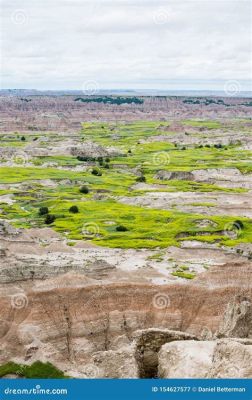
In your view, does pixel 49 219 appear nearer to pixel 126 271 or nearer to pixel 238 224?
pixel 238 224

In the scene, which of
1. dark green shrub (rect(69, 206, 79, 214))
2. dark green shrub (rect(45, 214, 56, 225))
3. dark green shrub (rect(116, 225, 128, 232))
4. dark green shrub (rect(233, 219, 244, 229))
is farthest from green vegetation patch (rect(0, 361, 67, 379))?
dark green shrub (rect(69, 206, 79, 214))

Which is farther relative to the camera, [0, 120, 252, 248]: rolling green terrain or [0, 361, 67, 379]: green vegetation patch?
[0, 120, 252, 248]: rolling green terrain

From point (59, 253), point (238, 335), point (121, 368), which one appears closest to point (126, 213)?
point (59, 253)

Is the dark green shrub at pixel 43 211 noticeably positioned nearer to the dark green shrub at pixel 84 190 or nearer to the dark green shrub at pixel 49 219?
the dark green shrub at pixel 49 219

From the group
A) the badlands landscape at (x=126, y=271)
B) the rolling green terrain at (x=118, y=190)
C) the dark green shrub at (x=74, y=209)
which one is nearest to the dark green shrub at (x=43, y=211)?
the badlands landscape at (x=126, y=271)

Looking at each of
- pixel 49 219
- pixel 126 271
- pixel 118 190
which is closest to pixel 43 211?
pixel 49 219

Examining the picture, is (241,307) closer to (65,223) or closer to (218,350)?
(218,350)

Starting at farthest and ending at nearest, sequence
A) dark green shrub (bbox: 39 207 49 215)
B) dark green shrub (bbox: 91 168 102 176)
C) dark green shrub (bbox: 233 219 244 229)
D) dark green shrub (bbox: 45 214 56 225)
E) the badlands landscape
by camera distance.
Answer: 1. dark green shrub (bbox: 91 168 102 176)
2. dark green shrub (bbox: 39 207 49 215)
3. dark green shrub (bbox: 45 214 56 225)
4. dark green shrub (bbox: 233 219 244 229)
5. the badlands landscape

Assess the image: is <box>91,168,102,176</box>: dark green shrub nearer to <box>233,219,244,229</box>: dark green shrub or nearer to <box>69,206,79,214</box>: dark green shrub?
<box>69,206,79,214</box>: dark green shrub
